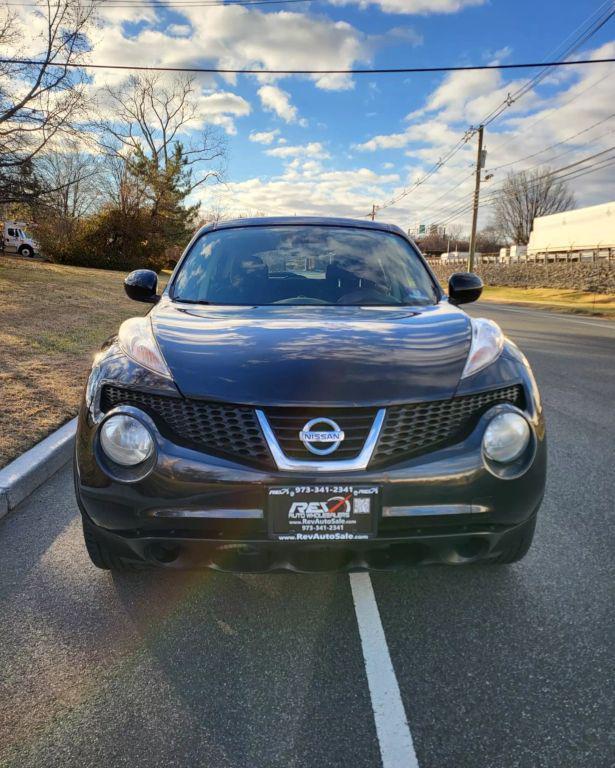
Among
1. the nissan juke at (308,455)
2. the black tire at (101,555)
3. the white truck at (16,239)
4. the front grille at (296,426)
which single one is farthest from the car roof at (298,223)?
the white truck at (16,239)

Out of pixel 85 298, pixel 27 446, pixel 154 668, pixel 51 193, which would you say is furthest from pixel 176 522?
pixel 51 193

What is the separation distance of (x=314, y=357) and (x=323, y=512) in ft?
1.96

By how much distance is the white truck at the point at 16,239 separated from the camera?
4156cm

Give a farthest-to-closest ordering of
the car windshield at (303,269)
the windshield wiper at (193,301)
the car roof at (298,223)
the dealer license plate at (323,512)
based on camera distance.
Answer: the car roof at (298,223) → the car windshield at (303,269) → the windshield wiper at (193,301) → the dealer license plate at (323,512)

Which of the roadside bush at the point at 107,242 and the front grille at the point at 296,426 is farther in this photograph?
the roadside bush at the point at 107,242

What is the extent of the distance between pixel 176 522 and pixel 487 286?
48024 millimetres

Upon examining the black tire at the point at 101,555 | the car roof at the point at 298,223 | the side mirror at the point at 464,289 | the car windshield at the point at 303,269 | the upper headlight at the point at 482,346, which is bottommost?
the black tire at the point at 101,555

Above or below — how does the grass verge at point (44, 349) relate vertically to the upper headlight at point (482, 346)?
below

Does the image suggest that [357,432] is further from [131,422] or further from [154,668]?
[154,668]

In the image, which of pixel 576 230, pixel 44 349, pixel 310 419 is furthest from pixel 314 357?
pixel 576 230

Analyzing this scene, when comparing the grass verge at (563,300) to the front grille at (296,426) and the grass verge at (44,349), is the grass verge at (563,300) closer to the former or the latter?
the grass verge at (44,349)

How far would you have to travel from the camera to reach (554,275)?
38531mm

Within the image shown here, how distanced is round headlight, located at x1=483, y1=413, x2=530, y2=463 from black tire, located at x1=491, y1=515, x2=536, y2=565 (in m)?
0.31

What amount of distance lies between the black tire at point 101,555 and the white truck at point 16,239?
44.0m
